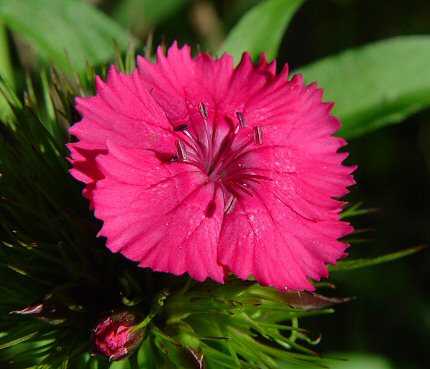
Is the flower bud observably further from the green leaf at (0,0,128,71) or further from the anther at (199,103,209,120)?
the green leaf at (0,0,128,71)

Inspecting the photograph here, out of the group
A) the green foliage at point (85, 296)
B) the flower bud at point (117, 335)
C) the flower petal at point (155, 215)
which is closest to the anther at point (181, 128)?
the flower petal at point (155, 215)

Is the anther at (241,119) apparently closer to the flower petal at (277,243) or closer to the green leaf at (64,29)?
the flower petal at (277,243)

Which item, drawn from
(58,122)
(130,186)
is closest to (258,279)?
(130,186)

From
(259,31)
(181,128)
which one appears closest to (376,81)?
(259,31)

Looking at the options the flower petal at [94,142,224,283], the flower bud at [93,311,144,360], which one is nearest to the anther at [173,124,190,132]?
the flower petal at [94,142,224,283]

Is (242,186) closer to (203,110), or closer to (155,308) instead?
(203,110)

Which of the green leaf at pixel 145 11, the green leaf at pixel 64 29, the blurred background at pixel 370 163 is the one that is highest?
the green leaf at pixel 145 11

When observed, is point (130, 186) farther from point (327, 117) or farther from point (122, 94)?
point (327, 117)
